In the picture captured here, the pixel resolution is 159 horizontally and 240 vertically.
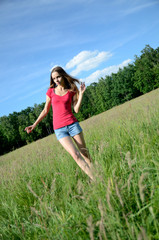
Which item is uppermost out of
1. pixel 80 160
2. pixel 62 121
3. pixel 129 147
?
pixel 62 121

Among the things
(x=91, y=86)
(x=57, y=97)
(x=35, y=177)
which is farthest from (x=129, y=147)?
(x=91, y=86)

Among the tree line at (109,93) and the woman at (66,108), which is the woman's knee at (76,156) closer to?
the woman at (66,108)

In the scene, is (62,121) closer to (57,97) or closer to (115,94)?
(57,97)

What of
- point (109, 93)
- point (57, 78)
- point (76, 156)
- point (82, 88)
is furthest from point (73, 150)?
point (109, 93)

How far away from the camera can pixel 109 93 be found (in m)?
54.0

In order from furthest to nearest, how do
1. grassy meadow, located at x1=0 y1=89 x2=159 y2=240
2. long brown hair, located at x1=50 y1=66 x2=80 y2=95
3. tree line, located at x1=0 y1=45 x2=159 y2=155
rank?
tree line, located at x1=0 y1=45 x2=159 y2=155, long brown hair, located at x1=50 y1=66 x2=80 y2=95, grassy meadow, located at x1=0 y1=89 x2=159 y2=240

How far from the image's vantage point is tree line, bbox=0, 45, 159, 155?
49344 mm

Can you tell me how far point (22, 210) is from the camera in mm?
2596

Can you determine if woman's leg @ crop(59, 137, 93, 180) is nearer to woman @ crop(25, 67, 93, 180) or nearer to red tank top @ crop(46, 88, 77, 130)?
woman @ crop(25, 67, 93, 180)

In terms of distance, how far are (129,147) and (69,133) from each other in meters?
1.16

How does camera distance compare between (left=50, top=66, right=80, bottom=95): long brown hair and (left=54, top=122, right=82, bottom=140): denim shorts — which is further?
(left=50, top=66, right=80, bottom=95): long brown hair

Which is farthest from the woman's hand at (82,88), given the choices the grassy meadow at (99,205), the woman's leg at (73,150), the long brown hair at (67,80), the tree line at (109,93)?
the tree line at (109,93)

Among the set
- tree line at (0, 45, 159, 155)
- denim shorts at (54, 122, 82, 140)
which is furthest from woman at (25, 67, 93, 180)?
tree line at (0, 45, 159, 155)

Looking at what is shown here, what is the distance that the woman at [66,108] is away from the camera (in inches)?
128
